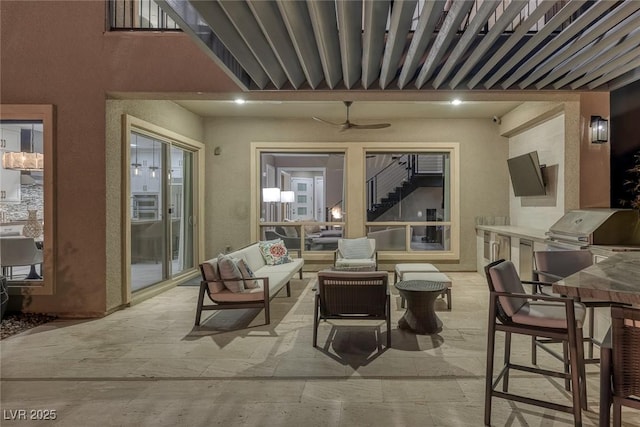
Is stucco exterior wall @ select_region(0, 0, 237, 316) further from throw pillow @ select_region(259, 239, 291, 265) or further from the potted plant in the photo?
the potted plant

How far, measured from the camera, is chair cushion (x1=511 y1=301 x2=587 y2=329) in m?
2.22

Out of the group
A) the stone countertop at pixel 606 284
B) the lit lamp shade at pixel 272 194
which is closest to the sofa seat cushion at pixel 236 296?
the stone countertop at pixel 606 284

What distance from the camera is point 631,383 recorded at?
1611 millimetres

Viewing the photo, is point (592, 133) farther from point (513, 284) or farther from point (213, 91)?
point (213, 91)

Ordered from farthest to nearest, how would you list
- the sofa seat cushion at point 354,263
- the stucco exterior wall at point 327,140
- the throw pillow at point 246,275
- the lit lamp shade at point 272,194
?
the lit lamp shade at point 272,194, the stucco exterior wall at point 327,140, the sofa seat cushion at point 354,263, the throw pillow at point 246,275

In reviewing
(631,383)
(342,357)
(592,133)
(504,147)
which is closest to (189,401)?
(342,357)

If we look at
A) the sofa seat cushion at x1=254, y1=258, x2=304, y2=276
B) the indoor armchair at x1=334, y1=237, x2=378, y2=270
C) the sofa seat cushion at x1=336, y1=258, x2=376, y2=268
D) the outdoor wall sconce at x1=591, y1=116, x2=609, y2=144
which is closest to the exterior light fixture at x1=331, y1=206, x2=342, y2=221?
the indoor armchair at x1=334, y1=237, x2=378, y2=270

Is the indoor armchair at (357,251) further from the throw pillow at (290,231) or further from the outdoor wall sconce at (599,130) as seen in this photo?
the outdoor wall sconce at (599,130)

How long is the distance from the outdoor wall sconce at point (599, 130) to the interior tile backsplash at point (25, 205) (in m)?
6.63

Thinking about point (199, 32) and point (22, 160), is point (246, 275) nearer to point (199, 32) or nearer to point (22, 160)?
point (199, 32)

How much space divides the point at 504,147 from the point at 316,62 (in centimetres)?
518

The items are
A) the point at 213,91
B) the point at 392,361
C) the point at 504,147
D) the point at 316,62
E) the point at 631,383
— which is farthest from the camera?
the point at 504,147

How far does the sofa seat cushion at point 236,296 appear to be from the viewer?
418 centimetres

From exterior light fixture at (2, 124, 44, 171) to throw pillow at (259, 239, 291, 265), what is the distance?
10.2ft
